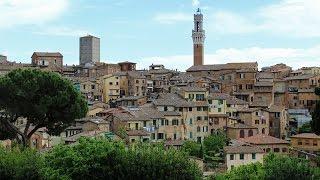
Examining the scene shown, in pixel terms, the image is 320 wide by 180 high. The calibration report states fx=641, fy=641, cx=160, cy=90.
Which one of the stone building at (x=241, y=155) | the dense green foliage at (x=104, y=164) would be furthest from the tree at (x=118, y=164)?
the stone building at (x=241, y=155)

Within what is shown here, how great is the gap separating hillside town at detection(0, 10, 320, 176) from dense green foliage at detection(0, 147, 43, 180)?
14.0 meters

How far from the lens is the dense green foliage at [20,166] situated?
2973 cm

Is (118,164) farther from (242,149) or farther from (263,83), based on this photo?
(263,83)

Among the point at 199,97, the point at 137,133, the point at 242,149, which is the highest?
the point at 199,97

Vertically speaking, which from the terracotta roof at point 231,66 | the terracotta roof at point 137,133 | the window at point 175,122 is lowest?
the terracotta roof at point 137,133

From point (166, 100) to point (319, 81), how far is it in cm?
3179

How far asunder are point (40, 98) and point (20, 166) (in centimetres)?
944

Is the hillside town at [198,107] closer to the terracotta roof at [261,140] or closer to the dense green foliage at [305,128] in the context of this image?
the terracotta roof at [261,140]

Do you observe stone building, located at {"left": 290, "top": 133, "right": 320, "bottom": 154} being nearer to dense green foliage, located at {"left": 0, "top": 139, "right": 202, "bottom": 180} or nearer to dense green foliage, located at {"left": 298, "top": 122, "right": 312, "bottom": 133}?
dense green foliage, located at {"left": 298, "top": 122, "right": 312, "bottom": 133}

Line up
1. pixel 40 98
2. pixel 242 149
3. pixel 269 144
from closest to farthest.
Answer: pixel 40 98, pixel 242 149, pixel 269 144

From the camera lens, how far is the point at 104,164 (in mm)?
31375

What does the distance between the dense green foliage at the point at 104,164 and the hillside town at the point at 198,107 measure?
13.2 meters

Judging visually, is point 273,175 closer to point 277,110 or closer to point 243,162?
point 243,162

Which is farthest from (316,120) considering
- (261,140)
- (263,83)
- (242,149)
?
(263,83)
